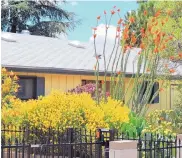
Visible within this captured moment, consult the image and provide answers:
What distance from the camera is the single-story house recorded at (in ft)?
58.6

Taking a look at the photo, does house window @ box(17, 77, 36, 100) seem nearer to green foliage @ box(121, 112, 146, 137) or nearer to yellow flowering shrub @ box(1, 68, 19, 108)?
yellow flowering shrub @ box(1, 68, 19, 108)

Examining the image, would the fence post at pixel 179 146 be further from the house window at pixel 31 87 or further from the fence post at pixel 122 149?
the house window at pixel 31 87

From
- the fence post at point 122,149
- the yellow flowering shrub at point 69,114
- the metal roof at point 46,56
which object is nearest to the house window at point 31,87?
the metal roof at point 46,56

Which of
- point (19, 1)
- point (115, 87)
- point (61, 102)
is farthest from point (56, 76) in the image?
point (19, 1)

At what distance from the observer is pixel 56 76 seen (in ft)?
63.0

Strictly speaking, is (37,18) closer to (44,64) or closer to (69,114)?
(44,64)

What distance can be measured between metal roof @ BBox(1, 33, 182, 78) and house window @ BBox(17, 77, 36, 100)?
773 mm

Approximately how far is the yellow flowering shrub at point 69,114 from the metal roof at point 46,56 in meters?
6.27

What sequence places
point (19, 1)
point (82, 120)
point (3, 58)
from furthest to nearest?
1. point (19, 1)
2. point (3, 58)
3. point (82, 120)

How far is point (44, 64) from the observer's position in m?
18.2

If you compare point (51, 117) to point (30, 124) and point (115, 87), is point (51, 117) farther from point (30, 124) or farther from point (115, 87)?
point (115, 87)

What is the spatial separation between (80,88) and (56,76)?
1.67m

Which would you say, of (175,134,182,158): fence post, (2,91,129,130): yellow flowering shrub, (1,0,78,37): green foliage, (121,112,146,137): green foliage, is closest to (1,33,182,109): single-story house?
(2,91,129,130): yellow flowering shrub

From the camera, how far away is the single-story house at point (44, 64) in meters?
17.9
